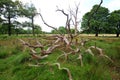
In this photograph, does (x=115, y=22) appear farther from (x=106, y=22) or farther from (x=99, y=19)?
(x=99, y=19)

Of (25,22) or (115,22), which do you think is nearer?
(25,22)

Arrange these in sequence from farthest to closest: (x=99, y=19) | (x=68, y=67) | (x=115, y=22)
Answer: (x=115, y=22) → (x=99, y=19) → (x=68, y=67)

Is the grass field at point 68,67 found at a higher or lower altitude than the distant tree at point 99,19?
lower

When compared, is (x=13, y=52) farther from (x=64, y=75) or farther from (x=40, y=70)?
(x=64, y=75)

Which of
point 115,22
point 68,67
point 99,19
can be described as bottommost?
point 68,67

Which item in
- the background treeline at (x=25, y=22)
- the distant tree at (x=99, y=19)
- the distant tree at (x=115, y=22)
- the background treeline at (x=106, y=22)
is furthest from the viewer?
the distant tree at (x=115, y=22)

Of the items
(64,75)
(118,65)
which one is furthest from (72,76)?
(118,65)

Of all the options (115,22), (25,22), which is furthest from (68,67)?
(115,22)

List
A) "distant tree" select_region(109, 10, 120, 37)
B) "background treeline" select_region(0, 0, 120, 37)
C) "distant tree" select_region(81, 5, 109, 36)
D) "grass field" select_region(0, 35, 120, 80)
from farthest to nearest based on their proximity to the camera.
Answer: "distant tree" select_region(109, 10, 120, 37) < "distant tree" select_region(81, 5, 109, 36) < "background treeline" select_region(0, 0, 120, 37) < "grass field" select_region(0, 35, 120, 80)

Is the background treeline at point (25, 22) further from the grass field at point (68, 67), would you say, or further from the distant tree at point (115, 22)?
the grass field at point (68, 67)

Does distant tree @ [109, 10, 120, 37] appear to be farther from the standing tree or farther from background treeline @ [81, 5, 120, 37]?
the standing tree

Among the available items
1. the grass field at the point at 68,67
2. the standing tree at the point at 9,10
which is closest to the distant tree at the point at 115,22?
the standing tree at the point at 9,10

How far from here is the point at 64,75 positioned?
593cm

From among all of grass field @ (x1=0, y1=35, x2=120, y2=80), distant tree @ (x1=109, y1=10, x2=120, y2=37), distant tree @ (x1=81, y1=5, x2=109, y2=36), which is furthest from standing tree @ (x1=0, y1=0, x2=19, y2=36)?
grass field @ (x1=0, y1=35, x2=120, y2=80)
